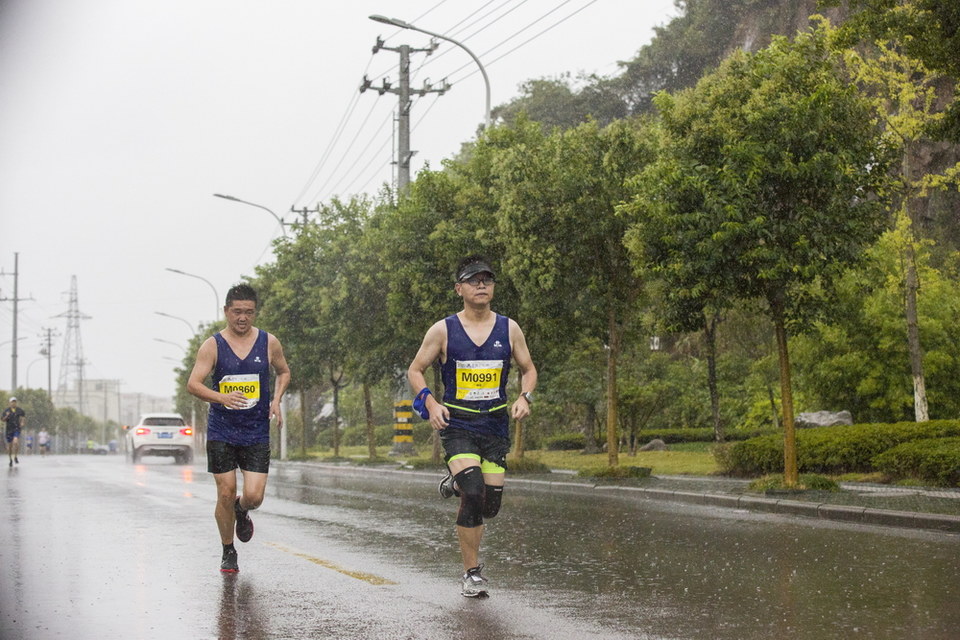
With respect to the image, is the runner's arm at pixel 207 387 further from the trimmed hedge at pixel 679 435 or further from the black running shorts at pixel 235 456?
the trimmed hedge at pixel 679 435

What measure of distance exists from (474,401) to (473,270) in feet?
2.76

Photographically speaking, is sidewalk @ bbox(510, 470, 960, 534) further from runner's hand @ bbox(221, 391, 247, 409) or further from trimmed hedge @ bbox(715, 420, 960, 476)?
runner's hand @ bbox(221, 391, 247, 409)

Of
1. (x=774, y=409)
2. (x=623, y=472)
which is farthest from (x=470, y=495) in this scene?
(x=774, y=409)

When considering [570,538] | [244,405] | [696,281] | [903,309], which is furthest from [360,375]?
[244,405]

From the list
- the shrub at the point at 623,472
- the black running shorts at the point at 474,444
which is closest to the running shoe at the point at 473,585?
the black running shorts at the point at 474,444

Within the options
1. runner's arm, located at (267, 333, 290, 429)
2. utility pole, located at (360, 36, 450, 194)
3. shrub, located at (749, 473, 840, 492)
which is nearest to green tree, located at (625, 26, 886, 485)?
shrub, located at (749, 473, 840, 492)

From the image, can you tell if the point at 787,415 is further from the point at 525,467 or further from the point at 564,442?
the point at 564,442

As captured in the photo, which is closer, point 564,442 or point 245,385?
point 245,385

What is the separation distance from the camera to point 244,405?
26.7 feet

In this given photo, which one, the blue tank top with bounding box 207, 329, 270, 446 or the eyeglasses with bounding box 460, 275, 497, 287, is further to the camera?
the blue tank top with bounding box 207, 329, 270, 446

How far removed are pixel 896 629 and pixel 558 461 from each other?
2444cm

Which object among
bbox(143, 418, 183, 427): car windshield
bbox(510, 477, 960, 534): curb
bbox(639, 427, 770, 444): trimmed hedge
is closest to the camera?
bbox(510, 477, 960, 534): curb

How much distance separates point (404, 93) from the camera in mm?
35938

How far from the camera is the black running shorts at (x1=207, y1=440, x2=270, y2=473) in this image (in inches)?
324
